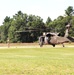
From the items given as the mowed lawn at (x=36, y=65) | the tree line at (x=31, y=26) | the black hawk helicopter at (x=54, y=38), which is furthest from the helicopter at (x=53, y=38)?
the tree line at (x=31, y=26)

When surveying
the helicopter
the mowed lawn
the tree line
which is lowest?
the mowed lawn

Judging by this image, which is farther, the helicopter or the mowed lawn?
the helicopter

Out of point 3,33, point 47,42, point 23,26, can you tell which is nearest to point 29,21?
point 23,26

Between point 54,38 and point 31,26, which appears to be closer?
point 54,38

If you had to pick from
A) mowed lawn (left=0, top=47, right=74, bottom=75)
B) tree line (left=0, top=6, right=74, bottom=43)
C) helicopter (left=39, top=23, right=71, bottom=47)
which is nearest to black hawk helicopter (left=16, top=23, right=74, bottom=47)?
helicopter (left=39, top=23, right=71, bottom=47)

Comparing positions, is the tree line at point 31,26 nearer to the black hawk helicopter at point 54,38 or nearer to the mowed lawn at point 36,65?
the black hawk helicopter at point 54,38

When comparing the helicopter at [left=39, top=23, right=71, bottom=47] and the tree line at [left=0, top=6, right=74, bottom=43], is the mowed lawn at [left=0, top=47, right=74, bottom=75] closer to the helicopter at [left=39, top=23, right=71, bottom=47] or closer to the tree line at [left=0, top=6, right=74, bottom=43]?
the helicopter at [left=39, top=23, right=71, bottom=47]

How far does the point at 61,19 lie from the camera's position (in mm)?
158125

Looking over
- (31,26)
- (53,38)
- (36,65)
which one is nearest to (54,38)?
(53,38)

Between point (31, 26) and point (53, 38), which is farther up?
point (31, 26)

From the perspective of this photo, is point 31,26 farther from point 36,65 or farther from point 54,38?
point 36,65

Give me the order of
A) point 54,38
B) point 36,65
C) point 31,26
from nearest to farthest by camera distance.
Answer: point 36,65 → point 54,38 → point 31,26

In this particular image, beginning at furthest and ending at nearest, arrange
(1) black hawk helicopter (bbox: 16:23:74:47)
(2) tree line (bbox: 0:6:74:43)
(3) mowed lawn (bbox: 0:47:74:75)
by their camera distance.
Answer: (2) tree line (bbox: 0:6:74:43) < (1) black hawk helicopter (bbox: 16:23:74:47) < (3) mowed lawn (bbox: 0:47:74:75)

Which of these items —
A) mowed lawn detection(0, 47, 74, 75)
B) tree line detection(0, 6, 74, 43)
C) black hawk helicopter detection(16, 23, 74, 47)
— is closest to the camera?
mowed lawn detection(0, 47, 74, 75)
